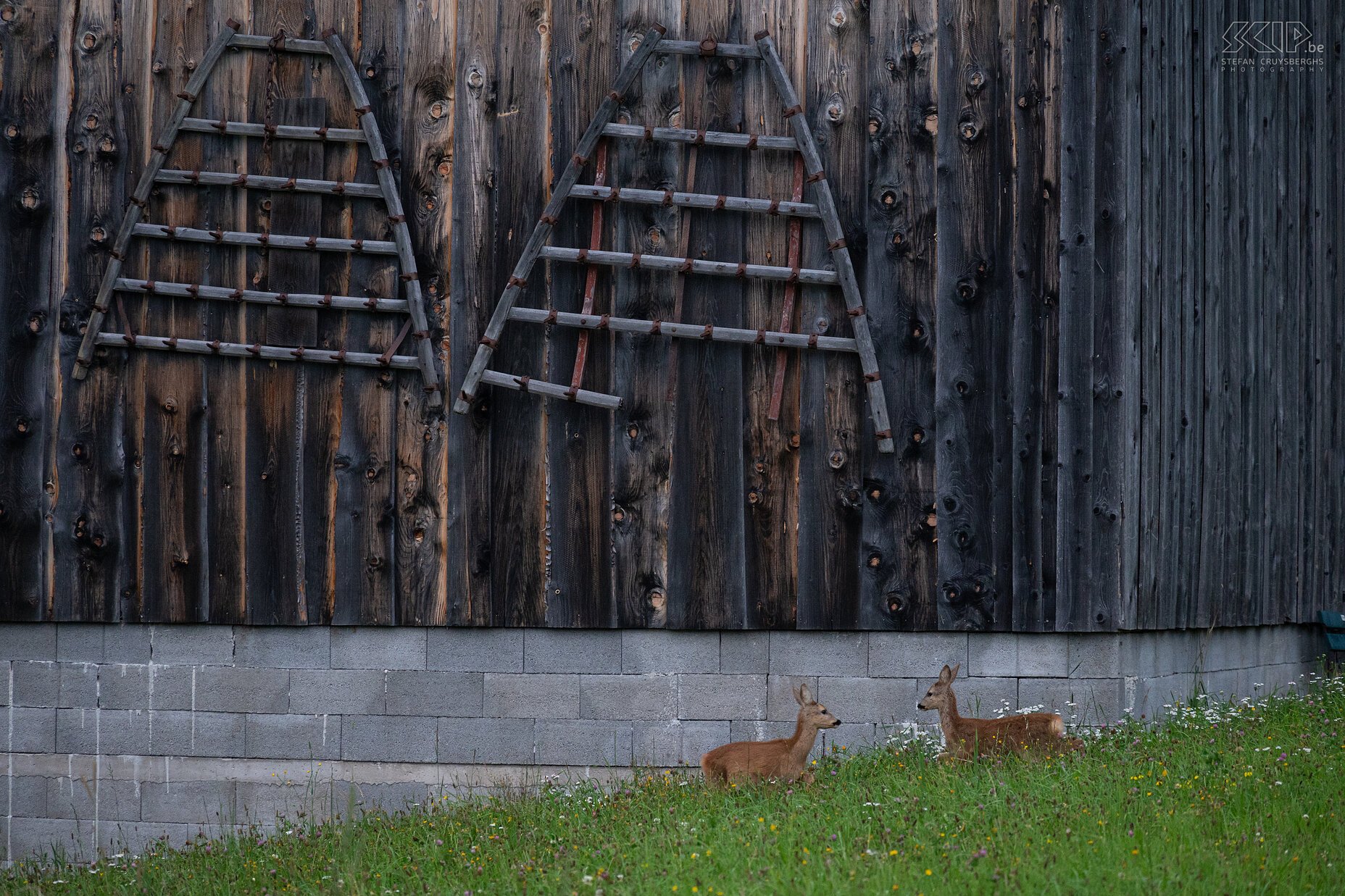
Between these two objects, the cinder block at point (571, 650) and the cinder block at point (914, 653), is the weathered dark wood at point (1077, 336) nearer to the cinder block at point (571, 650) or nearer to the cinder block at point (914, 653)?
the cinder block at point (914, 653)

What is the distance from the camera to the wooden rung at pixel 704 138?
20.8ft

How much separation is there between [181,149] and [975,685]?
4.88 metres

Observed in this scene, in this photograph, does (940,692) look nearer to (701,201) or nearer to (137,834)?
(701,201)

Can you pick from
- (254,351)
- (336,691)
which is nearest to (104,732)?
(336,691)

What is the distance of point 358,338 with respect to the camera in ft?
21.6

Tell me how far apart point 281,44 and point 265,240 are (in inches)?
40.1

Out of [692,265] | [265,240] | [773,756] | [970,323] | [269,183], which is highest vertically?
[269,183]

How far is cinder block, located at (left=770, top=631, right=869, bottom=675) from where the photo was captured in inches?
250

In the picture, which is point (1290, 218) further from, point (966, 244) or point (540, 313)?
point (540, 313)

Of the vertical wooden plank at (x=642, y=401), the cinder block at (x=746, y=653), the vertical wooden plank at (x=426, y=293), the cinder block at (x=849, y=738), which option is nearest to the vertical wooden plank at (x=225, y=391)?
the vertical wooden plank at (x=426, y=293)

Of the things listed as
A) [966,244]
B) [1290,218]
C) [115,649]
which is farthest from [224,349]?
[1290,218]

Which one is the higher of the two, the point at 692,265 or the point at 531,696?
the point at 692,265

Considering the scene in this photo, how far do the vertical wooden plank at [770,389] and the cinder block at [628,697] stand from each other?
0.56 m

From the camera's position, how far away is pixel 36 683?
22.0 ft
